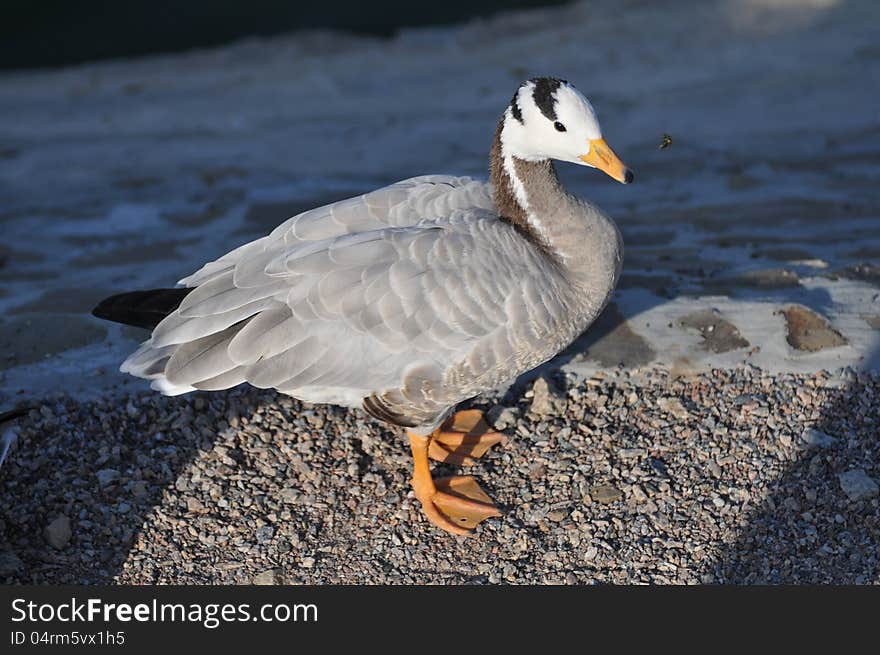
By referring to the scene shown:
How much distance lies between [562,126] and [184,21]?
357 inches

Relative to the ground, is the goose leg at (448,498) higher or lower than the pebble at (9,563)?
higher

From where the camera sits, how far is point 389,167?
8961 millimetres

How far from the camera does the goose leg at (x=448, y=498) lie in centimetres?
482

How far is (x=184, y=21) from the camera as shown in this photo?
12.6m

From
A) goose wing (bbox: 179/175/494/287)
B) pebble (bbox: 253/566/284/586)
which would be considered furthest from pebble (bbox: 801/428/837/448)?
pebble (bbox: 253/566/284/586)

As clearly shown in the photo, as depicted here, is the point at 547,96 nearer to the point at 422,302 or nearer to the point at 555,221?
the point at 555,221

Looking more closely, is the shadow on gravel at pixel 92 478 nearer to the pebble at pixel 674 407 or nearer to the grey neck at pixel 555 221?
the grey neck at pixel 555 221

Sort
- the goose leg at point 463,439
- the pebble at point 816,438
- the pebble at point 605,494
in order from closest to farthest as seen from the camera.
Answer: the pebble at point 605,494
the pebble at point 816,438
the goose leg at point 463,439

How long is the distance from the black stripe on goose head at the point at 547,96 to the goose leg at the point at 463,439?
1.61 m

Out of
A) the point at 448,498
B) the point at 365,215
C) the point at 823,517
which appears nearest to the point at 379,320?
the point at 365,215

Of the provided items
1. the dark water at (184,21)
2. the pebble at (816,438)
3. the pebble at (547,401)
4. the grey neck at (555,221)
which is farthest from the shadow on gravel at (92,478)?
the dark water at (184,21)

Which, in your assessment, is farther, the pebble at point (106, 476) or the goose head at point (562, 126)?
the pebble at point (106, 476)

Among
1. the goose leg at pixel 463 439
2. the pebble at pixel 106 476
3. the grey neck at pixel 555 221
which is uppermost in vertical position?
the grey neck at pixel 555 221

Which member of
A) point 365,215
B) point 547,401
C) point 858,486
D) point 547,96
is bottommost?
point 547,401
